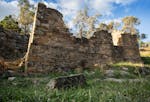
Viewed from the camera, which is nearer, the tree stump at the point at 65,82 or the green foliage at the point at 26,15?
the tree stump at the point at 65,82

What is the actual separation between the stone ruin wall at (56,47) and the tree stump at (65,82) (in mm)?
5702

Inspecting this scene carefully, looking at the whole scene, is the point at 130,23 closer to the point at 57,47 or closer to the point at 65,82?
the point at 57,47

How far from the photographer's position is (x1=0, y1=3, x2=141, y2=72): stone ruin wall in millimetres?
11356

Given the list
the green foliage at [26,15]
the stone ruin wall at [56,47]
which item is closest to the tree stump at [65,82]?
the stone ruin wall at [56,47]

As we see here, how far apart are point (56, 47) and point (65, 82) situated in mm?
7090

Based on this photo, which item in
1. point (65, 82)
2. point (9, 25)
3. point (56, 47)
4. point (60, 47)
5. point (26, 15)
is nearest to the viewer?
point (65, 82)

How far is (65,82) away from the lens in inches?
201

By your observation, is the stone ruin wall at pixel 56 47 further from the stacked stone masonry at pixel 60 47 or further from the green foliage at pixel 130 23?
the green foliage at pixel 130 23

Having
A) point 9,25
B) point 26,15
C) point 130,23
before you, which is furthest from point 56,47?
point 130,23

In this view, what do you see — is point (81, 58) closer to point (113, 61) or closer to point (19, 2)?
point (113, 61)

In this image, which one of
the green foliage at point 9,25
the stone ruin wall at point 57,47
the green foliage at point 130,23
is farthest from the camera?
the green foliage at point 130,23

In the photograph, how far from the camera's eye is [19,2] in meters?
37.0

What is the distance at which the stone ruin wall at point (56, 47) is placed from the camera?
37.3 feet

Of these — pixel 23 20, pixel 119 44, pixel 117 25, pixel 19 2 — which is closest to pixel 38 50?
pixel 119 44
